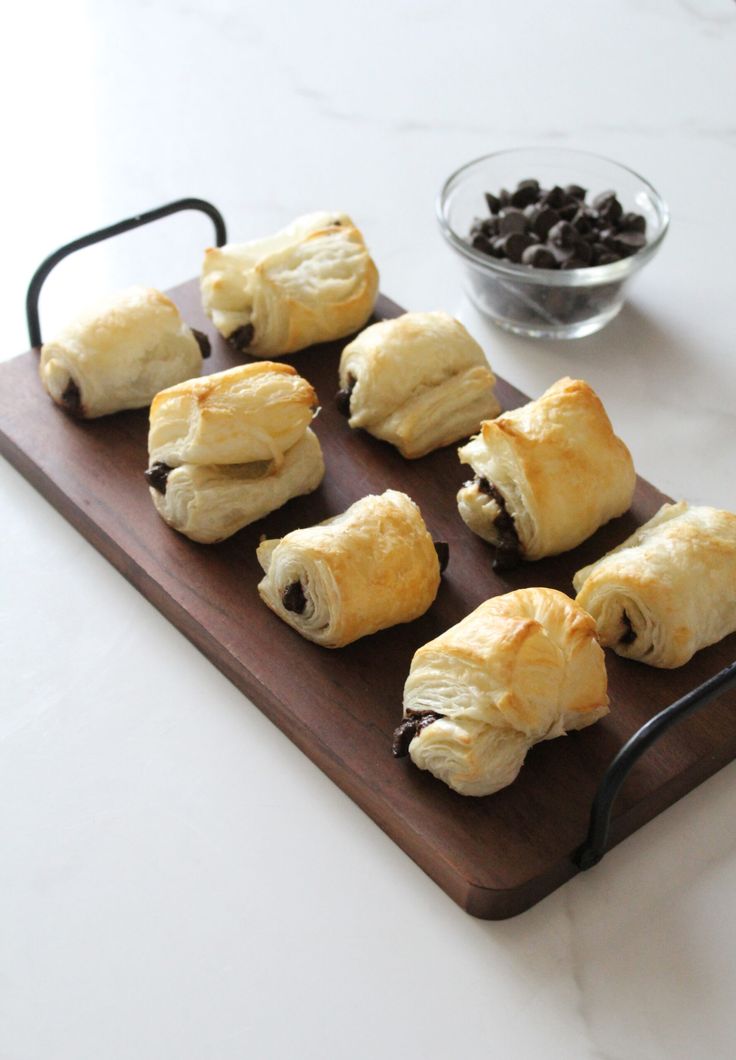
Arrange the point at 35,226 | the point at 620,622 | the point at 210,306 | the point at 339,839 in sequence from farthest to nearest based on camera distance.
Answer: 1. the point at 35,226
2. the point at 210,306
3. the point at 620,622
4. the point at 339,839

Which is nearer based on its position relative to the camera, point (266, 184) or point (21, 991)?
point (21, 991)

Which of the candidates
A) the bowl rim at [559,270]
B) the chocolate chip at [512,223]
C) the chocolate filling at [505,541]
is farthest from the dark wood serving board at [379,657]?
the chocolate chip at [512,223]

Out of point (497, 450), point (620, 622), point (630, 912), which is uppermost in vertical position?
point (497, 450)

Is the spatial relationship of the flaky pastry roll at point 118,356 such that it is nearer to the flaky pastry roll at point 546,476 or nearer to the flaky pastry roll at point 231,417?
the flaky pastry roll at point 231,417

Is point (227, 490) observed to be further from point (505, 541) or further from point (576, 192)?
point (576, 192)

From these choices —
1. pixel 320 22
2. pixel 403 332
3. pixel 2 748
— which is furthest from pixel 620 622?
pixel 320 22

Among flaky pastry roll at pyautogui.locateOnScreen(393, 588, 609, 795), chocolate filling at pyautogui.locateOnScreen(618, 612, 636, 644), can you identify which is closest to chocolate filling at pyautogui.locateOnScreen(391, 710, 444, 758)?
flaky pastry roll at pyautogui.locateOnScreen(393, 588, 609, 795)

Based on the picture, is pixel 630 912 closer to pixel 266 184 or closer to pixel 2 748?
pixel 2 748

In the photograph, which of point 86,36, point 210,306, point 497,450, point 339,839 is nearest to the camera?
point 339,839
